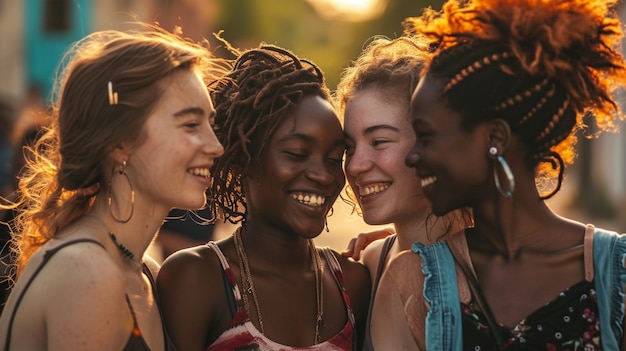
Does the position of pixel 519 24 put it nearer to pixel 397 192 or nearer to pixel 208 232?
pixel 397 192

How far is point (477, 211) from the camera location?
376cm

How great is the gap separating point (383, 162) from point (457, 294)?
1074mm

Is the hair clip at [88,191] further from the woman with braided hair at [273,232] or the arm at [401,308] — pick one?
the arm at [401,308]

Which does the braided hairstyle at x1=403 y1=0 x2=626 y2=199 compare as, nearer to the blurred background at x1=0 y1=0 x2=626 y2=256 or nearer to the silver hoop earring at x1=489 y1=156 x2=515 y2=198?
the silver hoop earring at x1=489 y1=156 x2=515 y2=198

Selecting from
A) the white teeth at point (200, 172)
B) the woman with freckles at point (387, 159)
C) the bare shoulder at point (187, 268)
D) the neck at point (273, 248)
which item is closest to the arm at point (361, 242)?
the woman with freckles at point (387, 159)

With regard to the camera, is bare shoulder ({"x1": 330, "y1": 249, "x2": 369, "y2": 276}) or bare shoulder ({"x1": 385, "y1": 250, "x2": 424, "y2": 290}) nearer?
bare shoulder ({"x1": 385, "y1": 250, "x2": 424, "y2": 290})

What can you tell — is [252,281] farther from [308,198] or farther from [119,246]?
[119,246]

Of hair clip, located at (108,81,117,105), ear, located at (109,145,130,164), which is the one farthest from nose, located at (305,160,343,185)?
hair clip, located at (108,81,117,105)

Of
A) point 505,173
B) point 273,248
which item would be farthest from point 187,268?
point 505,173

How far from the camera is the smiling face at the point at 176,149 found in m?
3.95

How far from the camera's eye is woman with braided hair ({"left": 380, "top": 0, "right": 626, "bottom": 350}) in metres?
3.56

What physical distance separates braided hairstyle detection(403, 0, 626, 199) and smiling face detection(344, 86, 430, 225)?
0.92m

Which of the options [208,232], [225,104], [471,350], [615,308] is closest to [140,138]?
[225,104]

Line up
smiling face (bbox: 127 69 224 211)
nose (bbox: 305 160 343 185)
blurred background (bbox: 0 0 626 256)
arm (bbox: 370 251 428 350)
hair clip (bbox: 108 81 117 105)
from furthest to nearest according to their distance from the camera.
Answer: blurred background (bbox: 0 0 626 256) → nose (bbox: 305 160 343 185) → smiling face (bbox: 127 69 224 211) → hair clip (bbox: 108 81 117 105) → arm (bbox: 370 251 428 350)
